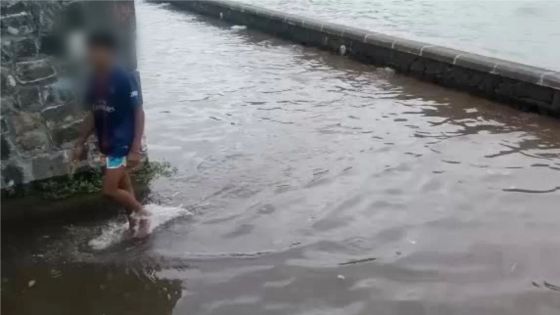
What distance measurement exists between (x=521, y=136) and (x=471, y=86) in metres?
2.10

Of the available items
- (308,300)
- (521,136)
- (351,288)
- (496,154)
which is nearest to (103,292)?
(308,300)

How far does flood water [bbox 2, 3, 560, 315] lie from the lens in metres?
4.12

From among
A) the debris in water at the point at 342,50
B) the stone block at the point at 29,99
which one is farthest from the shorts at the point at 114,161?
the debris in water at the point at 342,50

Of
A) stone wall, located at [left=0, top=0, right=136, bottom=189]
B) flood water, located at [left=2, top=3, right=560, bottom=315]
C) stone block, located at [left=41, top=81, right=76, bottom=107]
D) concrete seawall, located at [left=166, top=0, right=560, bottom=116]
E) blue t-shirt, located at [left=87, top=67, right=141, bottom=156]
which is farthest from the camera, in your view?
concrete seawall, located at [left=166, top=0, right=560, bottom=116]

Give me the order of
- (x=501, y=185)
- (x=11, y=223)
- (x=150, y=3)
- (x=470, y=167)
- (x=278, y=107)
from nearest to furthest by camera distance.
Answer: (x=11, y=223) < (x=501, y=185) < (x=470, y=167) < (x=278, y=107) < (x=150, y=3)

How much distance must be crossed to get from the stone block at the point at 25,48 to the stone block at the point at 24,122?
0.50m

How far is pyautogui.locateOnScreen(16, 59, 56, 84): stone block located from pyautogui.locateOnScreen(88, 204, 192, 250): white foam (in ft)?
4.70

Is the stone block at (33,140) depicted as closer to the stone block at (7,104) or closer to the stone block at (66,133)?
the stone block at (66,133)

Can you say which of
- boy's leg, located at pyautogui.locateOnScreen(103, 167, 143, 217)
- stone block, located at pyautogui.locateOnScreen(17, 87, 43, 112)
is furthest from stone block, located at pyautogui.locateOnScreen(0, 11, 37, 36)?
boy's leg, located at pyautogui.locateOnScreen(103, 167, 143, 217)

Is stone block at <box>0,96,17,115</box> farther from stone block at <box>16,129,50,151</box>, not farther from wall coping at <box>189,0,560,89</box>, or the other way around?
wall coping at <box>189,0,560,89</box>

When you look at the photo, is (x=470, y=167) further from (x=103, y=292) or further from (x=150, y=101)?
(x=150, y=101)

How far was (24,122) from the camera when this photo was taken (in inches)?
212

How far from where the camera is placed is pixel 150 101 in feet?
29.9

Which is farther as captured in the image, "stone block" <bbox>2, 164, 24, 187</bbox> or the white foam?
"stone block" <bbox>2, 164, 24, 187</bbox>
